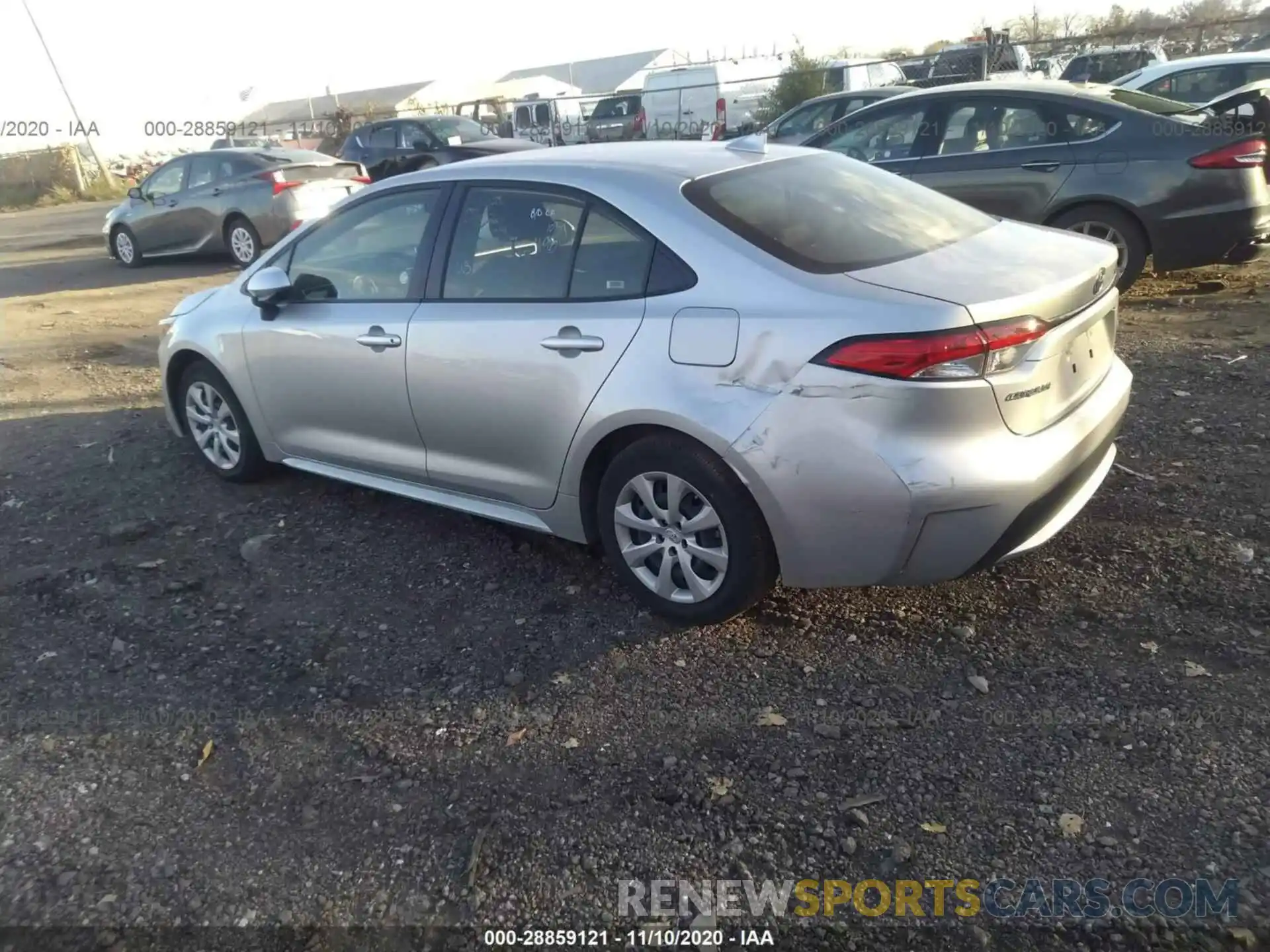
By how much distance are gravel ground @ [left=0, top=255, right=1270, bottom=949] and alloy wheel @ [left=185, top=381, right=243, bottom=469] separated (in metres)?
0.65

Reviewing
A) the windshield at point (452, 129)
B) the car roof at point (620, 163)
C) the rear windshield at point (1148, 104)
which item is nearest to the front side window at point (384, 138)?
the windshield at point (452, 129)

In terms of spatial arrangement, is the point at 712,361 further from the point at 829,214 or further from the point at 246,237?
the point at 246,237

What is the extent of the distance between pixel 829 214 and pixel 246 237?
10.9 m

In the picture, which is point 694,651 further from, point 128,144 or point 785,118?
point 128,144

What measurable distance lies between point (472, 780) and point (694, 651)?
922 mm

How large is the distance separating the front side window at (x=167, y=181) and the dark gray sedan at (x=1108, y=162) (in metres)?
9.77

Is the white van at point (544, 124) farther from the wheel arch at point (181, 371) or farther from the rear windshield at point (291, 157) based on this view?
the wheel arch at point (181, 371)

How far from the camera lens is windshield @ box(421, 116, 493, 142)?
17359 mm

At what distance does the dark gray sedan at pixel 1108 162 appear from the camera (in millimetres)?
6836

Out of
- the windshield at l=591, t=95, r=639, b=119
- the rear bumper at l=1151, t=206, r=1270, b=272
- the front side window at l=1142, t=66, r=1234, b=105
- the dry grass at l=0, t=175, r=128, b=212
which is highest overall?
the front side window at l=1142, t=66, r=1234, b=105

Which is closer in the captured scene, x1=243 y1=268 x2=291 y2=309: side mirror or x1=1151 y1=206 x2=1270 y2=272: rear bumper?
x1=243 y1=268 x2=291 y2=309: side mirror

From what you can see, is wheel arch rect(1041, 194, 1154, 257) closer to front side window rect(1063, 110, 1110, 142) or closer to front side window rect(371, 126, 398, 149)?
front side window rect(1063, 110, 1110, 142)

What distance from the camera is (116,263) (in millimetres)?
14625

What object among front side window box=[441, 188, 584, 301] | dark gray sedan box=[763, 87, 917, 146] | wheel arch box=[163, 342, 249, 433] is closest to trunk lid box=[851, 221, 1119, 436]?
front side window box=[441, 188, 584, 301]
